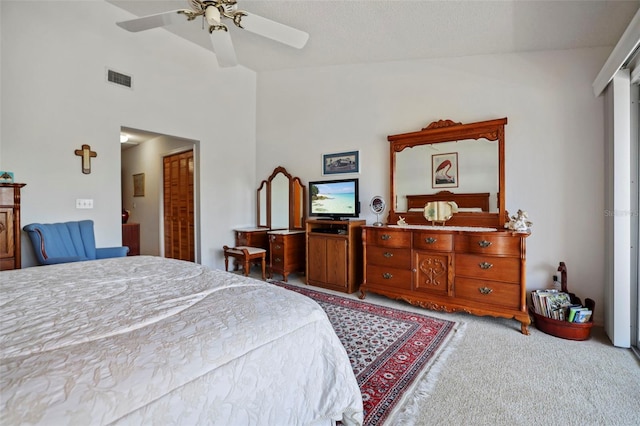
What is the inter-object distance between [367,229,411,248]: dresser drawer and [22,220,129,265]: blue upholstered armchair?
2572 millimetres

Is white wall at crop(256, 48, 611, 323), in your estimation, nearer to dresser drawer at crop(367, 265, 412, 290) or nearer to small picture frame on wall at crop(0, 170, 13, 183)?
→ dresser drawer at crop(367, 265, 412, 290)

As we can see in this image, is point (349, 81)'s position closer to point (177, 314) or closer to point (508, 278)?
point (508, 278)

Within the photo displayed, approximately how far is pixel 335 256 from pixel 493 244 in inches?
66.6

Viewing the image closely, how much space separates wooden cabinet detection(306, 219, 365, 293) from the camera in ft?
11.5

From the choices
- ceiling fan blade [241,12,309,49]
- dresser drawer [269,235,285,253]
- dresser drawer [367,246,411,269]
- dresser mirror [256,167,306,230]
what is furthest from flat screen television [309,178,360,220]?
ceiling fan blade [241,12,309,49]

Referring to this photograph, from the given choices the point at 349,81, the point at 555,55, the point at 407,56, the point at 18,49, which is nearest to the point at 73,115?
the point at 18,49

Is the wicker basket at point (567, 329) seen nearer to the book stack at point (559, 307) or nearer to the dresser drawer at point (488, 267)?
the book stack at point (559, 307)

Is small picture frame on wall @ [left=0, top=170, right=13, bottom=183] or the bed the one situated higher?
small picture frame on wall @ [left=0, top=170, right=13, bottom=183]

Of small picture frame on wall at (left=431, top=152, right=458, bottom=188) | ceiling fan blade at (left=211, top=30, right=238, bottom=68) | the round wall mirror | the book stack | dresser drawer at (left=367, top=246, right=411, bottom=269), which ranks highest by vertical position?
ceiling fan blade at (left=211, top=30, right=238, bottom=68)

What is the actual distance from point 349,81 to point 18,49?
3424 millimetres

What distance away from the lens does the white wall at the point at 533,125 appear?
2.67m

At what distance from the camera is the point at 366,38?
10.7 feet

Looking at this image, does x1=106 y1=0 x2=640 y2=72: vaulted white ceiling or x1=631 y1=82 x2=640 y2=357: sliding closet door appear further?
x1=106 y1=0 x2=640 y2=72: vaulted white ceiling

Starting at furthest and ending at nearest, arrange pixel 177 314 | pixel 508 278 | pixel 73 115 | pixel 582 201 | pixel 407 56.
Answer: pixel 407 56
pixel 73 115
pixel 582 201
pixel 508 278
pixel 177 314
